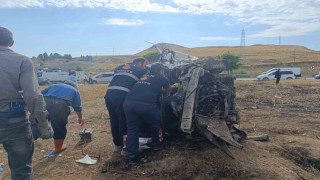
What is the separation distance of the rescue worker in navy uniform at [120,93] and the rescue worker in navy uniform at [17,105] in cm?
169

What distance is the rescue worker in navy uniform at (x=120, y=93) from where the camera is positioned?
4289 millimetres

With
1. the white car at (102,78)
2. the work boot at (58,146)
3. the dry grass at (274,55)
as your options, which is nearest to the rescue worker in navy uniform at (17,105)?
the work boot at (58,146)

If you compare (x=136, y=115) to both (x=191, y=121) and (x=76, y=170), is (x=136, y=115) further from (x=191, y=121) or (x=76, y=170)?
(x=76, y=170)

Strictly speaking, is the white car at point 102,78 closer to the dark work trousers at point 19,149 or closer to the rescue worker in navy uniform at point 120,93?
the rescue worker in navy uniform at point 120,93

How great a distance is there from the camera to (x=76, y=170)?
153 inches

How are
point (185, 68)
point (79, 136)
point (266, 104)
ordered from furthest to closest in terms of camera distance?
point (266, 104) < point (79, 136) < point (185, 68)

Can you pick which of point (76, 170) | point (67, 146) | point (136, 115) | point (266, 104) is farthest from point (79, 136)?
point (266, 104)

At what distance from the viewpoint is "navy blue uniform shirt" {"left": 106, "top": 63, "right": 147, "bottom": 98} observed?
4.31 metres

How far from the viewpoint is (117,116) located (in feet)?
14.4

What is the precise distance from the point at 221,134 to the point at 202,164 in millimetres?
583

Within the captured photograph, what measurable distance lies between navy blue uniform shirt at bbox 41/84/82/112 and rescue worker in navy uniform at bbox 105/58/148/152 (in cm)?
59

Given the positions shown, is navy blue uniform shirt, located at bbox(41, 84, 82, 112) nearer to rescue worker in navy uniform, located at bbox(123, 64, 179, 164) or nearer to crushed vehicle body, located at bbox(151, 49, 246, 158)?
rescue worker in navy uniform, located at bbox(123, 64, 179, 164)

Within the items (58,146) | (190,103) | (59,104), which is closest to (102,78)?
(58,146)

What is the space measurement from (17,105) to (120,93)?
1.90 meters
